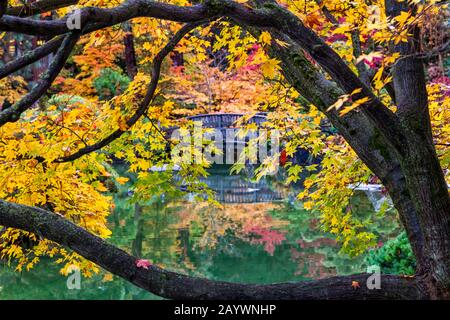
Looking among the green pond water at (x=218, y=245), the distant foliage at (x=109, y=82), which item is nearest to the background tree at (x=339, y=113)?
the green pond water at (x=218, y=245)

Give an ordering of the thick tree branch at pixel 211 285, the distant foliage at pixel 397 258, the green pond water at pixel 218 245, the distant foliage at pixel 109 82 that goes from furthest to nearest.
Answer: the distant foliage at pixel 109 82 → the green pond water at pixel 218 245 → the distant foliage at pixel 397 258 → the thick tree branch at pixel 211 285

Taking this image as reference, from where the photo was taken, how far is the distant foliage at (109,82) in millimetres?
17297

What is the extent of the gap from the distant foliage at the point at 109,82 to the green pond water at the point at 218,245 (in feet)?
20.0

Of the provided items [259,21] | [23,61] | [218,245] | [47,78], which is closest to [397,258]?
[259,21]

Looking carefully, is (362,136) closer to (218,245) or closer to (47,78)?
(47,78)

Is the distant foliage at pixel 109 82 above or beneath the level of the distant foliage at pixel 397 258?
above

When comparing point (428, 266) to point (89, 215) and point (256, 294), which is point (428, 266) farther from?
point (89, 215)

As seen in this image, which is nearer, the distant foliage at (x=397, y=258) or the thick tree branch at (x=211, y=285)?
the thick tree branch at (x=211, y=285)

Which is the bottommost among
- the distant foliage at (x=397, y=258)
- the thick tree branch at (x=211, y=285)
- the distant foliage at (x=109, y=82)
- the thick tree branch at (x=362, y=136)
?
the thick tree branch at (x=211, y=285)

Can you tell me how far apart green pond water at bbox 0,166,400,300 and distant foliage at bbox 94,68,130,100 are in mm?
6103

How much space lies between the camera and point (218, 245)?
8625 millimetres

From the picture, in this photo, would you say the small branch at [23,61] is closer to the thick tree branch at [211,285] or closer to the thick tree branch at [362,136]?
the thick tree branch at [211,285]

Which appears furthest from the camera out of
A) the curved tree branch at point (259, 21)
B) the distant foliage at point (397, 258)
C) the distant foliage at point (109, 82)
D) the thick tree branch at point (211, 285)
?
the distant foliage at point (109, 82)

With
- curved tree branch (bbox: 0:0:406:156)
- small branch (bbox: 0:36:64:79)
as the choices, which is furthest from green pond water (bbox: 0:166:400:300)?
small branch (bbox: 0:36:64:79)
